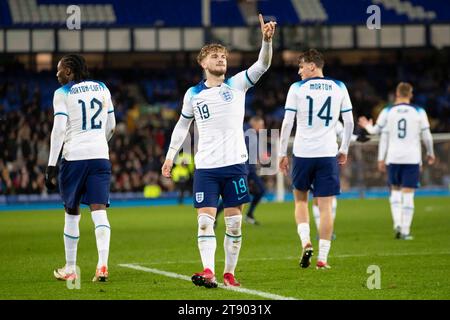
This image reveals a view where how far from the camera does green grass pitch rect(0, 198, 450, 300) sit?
9.64 meters

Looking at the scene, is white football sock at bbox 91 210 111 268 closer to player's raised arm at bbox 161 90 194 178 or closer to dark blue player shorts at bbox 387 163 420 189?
player's raised arm at bbox 161 90 194 178

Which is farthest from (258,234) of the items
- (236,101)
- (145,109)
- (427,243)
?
(145,109)

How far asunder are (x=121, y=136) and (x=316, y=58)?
24181 millimetres

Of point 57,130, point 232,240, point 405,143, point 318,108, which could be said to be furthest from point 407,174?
point 57,130

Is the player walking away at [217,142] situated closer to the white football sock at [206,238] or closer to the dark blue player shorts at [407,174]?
the white football sock at [206,238]

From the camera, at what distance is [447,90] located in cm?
4466

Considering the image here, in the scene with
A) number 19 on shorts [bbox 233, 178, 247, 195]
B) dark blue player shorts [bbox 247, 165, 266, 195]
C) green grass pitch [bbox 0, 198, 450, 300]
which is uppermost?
number 19 on shorts [bbox 233, 178, 247, 195]

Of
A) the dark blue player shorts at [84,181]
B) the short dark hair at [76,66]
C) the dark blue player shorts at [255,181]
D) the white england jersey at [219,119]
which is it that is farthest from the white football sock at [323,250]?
the dark blue player shorts at [255,181]

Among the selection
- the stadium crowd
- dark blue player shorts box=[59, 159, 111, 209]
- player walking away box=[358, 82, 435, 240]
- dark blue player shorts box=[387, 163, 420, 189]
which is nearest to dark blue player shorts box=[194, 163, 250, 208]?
dark blue player shorts box=[59, 159, 111, 209]

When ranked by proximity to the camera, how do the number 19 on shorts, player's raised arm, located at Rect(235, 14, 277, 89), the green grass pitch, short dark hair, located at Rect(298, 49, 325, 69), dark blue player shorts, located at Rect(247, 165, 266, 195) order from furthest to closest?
1. dark blue player shorts, located at Rect(247, 165, 266, 195)
2. short dark hair, located at Rect(298, 49, 325, 69)
3. the number 19 on shorts
4. player's raised arm, located at Rect(235, 14, 277, 89)
5. the green grass pitch

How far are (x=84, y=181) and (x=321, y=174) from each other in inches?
111

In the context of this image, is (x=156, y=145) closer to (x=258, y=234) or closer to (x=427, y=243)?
(x=258, y=234)

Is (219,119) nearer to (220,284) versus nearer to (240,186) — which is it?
(240,186)

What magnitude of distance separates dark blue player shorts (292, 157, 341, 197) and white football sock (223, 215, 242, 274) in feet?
6.87
